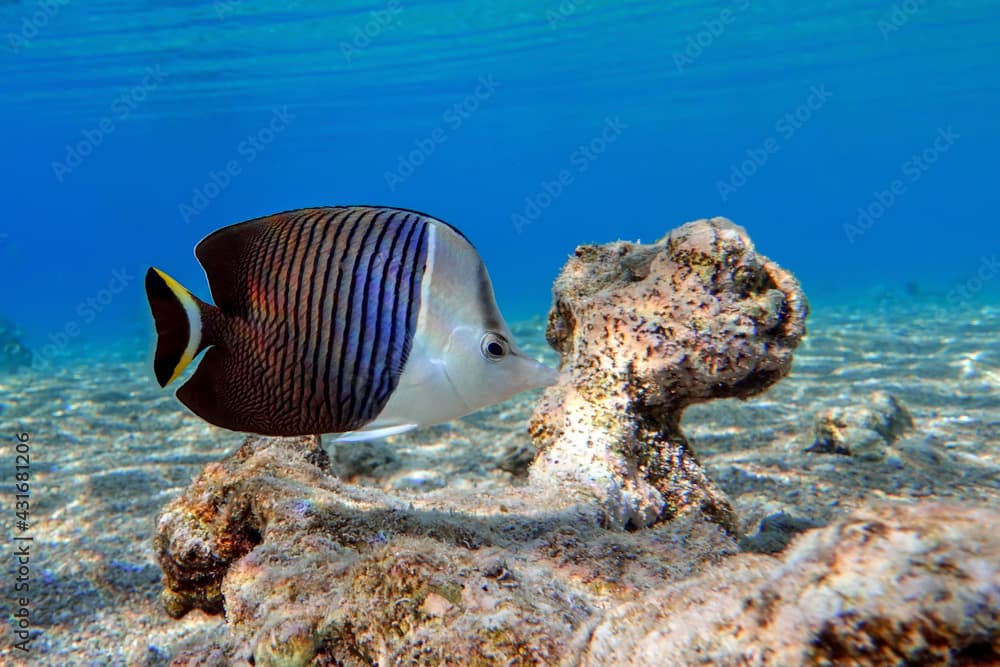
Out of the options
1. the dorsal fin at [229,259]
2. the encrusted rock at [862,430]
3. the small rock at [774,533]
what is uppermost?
the encrusted rock at [862,430]

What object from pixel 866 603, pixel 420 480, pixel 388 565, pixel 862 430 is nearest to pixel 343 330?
pixel 388 565

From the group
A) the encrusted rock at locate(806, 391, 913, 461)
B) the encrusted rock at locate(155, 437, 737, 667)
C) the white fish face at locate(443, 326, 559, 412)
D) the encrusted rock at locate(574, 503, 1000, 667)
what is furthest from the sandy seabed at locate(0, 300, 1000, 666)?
the white fish face at locate(443, 326, 559, 412)

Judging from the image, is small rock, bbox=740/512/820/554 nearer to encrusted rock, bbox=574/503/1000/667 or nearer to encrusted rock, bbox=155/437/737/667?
encrusted rock, bbox=155/437/737/667

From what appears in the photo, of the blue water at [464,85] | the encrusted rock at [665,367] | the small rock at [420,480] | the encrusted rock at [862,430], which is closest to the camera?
the encrusted rock at [665,367]

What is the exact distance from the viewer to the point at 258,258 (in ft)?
5.21

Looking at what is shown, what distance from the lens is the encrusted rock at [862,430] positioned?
4801mm

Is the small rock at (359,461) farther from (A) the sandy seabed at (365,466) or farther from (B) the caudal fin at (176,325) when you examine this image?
(B) the caudal fin at (176,325)

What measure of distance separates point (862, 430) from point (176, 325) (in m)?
5.05

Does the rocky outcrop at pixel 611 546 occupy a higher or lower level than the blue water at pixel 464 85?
lower

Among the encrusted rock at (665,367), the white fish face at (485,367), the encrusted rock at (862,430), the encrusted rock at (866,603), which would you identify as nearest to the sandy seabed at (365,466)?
the encrusted rock at (862,430)

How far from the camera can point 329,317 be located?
152 cm

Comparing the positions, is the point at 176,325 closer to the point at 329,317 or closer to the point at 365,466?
the point at 329,317

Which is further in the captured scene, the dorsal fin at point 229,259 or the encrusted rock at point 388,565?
the dorsal fin at point 229,259

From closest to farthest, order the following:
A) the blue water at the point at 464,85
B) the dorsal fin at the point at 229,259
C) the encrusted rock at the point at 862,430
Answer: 1. the dorsal fin at the point at 229,259
2. the encrusted rock at the point at 862,430
3. the blue water at the point at 464,85
